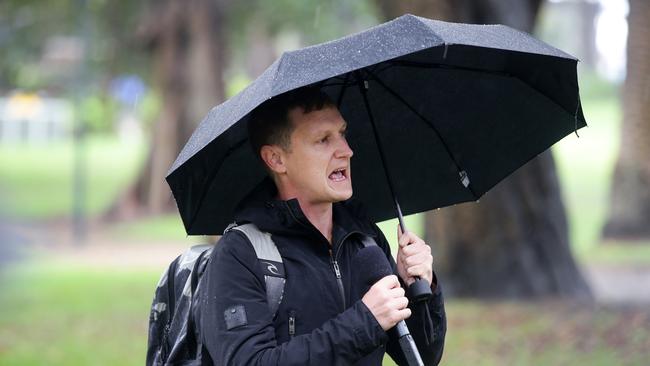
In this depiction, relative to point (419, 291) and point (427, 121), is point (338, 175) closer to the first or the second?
point (419, 291)

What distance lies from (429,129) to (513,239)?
23.9ft

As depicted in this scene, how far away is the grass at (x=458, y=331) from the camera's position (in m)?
8.87

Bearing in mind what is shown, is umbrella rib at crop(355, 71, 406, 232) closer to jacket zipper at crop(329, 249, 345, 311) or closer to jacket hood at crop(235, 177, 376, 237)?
jacket hood at crop(235, 177, 376, 237)

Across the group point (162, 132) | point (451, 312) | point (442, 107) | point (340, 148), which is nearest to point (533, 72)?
point (442, 107)

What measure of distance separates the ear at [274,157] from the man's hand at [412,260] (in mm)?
417

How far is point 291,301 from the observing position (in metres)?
3.22

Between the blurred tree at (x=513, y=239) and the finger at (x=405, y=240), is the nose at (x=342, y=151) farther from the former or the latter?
the blurred tree at (x=513, y=239)

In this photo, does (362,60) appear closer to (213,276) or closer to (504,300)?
(213,276)

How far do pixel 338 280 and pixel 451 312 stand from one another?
7.62m

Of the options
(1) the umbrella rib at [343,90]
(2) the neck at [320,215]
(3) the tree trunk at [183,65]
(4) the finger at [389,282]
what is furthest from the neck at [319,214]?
(3) the tree trunk at [183,65]

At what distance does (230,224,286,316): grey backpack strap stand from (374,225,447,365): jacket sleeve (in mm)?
420

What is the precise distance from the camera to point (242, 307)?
3133 millimetres

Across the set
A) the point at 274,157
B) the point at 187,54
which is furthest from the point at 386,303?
the point at 187,54

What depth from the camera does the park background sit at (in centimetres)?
991
